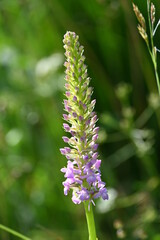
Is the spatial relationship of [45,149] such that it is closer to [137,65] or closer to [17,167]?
[17,167]

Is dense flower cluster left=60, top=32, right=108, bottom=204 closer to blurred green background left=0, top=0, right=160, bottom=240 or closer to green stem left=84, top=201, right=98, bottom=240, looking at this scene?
green stem left=84, top=201, right=98, bottom=240

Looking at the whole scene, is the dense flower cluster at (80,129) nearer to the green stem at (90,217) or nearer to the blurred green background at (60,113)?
the green stem at (90,217)

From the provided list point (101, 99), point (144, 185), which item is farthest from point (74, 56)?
point (101, 99)

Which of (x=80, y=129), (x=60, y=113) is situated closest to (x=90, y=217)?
(x=80, y=129)

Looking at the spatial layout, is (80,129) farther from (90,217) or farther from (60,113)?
(60,113)

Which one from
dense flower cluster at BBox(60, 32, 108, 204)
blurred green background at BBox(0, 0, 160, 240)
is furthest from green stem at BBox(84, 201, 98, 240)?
blurred green background at BBox(0, 0, 160, 240)

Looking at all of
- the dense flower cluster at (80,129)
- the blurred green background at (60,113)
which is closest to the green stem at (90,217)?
the dense flower cluster at (80,129)

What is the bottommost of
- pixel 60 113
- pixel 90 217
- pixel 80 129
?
pixel 90 217

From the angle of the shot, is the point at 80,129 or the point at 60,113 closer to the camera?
the point at 80,129
